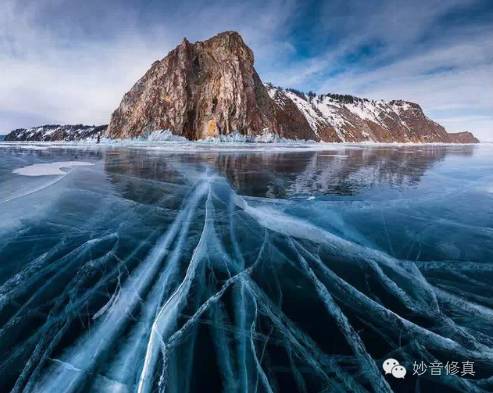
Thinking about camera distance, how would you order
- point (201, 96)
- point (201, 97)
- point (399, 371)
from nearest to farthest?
point (399, 371)
point (201, 97)
point (201, 96)

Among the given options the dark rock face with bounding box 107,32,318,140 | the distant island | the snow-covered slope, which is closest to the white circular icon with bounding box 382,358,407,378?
the distant island

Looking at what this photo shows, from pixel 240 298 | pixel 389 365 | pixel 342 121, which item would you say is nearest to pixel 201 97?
pixel 240 298

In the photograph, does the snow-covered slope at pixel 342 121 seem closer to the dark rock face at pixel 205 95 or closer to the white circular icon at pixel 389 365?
the dark rock face at pixel 205 95

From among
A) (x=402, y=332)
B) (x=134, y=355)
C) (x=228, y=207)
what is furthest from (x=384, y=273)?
(x=228, y=207)

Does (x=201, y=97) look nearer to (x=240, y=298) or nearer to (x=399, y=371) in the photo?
(x=240, y=298)

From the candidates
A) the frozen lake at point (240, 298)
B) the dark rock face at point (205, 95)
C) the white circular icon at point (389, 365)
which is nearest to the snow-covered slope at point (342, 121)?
the dark rock face at point (205, 95)
